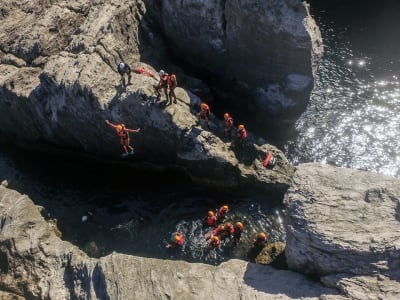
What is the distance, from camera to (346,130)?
31469 millimetres

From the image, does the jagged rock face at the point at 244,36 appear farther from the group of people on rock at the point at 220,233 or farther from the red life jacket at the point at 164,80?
the group of people on rock at the point at 220,233

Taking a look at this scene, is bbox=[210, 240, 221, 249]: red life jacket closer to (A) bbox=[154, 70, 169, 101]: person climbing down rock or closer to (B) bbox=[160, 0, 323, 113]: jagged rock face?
(A) bbox=[154, 70, 169, 101]: person climbing down rock

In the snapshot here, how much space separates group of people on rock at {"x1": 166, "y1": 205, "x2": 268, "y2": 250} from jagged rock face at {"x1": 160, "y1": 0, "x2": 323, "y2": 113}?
397 inches

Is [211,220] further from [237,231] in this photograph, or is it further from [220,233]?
[237,231]

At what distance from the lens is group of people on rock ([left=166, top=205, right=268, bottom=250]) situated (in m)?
24.9

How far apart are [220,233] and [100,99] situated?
11.0 meters

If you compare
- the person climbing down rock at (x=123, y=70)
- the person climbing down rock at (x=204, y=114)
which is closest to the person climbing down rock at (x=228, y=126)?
the person climbing down rock at (x=204, y=114)

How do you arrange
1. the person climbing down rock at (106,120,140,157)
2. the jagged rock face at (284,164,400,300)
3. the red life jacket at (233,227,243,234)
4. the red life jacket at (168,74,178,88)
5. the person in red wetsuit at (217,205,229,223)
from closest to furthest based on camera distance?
the jagged rock face at (284,164,400,300) < the red life jacket at (233,227,243,234) < the person climbing down rock at (106,120,140,157) < the red life jacket at (168,74,178,88) < the person in red wetsuit at (217,205,229,223)

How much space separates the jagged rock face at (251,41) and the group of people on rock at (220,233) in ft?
33.1

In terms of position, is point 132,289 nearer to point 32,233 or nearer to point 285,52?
point 32,233

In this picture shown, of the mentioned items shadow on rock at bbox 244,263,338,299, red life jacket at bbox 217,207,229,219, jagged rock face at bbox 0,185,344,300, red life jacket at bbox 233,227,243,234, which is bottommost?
jagged rock face at bbox 0,185,344,300

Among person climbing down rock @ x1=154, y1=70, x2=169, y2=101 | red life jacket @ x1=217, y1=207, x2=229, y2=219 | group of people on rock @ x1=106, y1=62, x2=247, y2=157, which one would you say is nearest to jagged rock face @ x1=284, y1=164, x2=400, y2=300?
red life jacket @ x1=217, y1=207, x2=229, y2=219

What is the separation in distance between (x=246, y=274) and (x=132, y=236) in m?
8.19

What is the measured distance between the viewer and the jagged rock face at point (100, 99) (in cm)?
2628
